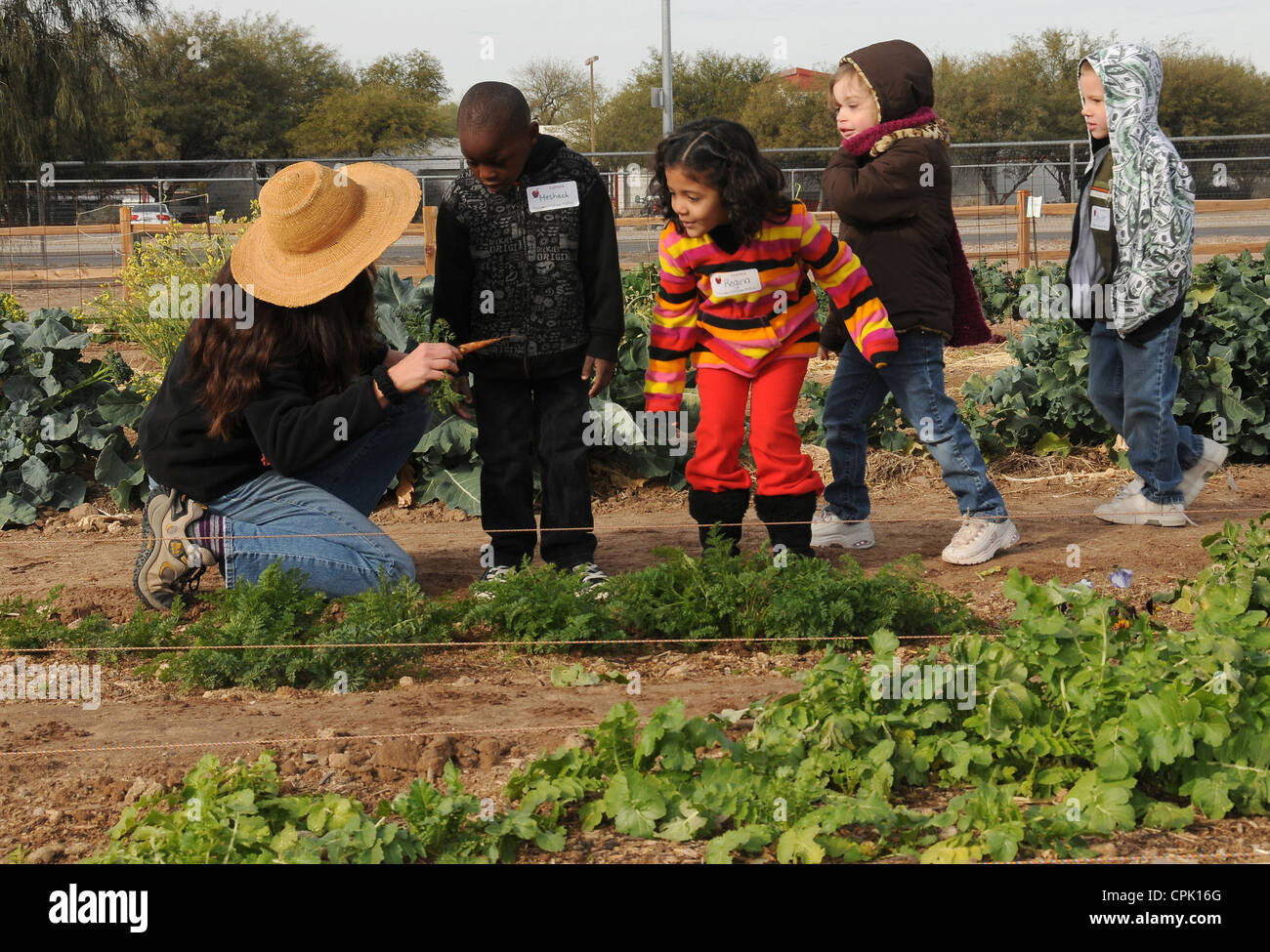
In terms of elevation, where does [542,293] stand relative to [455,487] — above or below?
above

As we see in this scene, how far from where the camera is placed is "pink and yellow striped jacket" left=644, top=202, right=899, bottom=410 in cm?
430

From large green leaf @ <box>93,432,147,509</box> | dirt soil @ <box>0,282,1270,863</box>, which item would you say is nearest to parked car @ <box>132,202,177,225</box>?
large green leaf @ <box>93,432,147,509</box>

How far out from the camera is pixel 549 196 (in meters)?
4.46

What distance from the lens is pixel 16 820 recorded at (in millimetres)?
2736

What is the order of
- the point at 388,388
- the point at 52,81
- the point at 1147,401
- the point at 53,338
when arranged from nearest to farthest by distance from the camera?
the point at 388,388 < the point at 1147,401 < the point at 53,338 < the point at 52,81

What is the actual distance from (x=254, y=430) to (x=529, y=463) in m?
1.04

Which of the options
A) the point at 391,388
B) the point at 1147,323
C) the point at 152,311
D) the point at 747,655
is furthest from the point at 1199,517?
the point at 152,311

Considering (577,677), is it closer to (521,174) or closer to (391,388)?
(391,388)

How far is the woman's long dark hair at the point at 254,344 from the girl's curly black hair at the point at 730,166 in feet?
A: 3.58

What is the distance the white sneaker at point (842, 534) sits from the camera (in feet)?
17.0

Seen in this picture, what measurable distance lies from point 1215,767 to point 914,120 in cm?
274

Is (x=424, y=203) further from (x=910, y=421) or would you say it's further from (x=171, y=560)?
(x=171, y=560)

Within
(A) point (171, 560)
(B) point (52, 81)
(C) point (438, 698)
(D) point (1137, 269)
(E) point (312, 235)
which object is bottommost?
(C) point (438, 698)

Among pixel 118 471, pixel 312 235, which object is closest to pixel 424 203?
pixel 118 471
